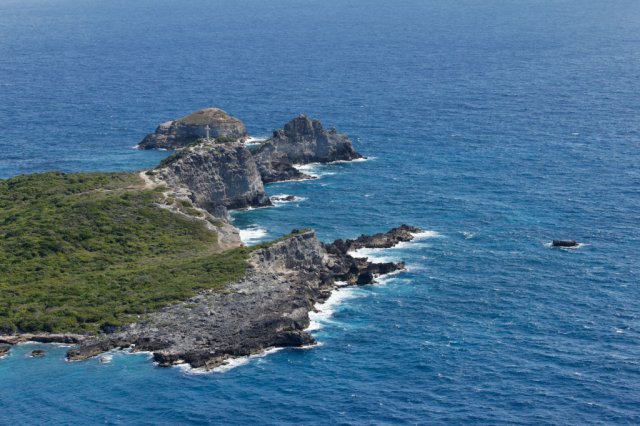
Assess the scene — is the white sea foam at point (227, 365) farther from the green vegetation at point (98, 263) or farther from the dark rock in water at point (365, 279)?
the dark rock in water at point (365, 279)

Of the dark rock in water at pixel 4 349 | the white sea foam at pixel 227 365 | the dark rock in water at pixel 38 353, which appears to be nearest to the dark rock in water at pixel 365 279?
the white sea foam at pixel 227 365

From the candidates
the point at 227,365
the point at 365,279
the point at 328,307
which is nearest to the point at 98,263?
the point at 328,307

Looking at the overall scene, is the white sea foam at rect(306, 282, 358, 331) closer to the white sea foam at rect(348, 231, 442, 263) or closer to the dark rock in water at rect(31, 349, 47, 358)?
the white sea foam at rect(348, 231, 442, 263)

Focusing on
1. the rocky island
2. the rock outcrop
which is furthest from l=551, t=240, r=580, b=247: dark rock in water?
the rock outcrop

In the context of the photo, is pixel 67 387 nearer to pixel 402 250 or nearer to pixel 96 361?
pixel 96 361

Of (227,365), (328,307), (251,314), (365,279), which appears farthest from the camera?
(365,279)

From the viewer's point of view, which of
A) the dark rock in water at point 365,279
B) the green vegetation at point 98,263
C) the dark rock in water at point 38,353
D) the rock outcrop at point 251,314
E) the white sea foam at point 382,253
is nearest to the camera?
the rock outcrop at point 251,314

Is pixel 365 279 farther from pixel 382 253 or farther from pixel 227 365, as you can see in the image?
pixel 227 365
